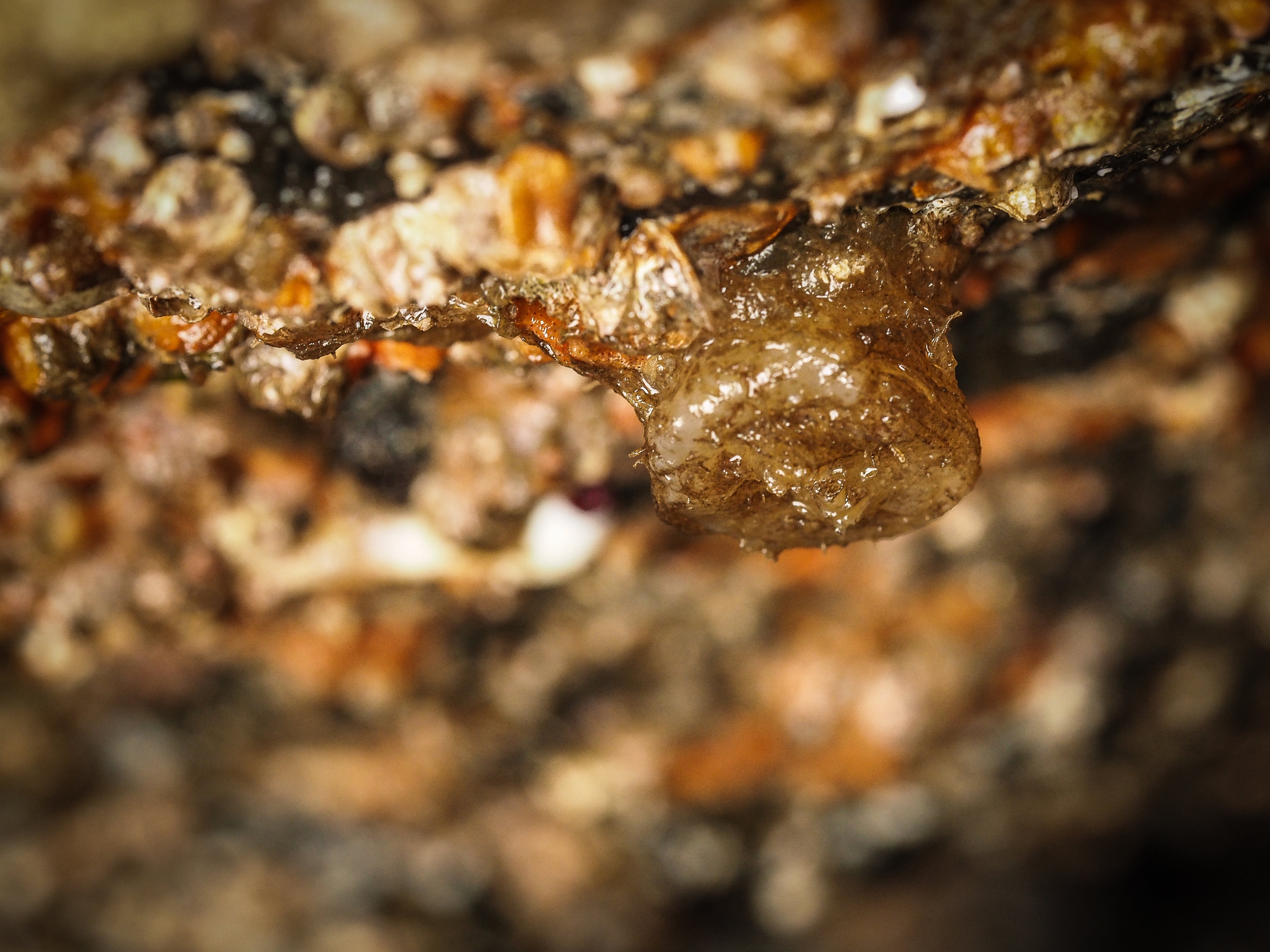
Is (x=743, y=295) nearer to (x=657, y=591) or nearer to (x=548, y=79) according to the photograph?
(x=548, y=79)

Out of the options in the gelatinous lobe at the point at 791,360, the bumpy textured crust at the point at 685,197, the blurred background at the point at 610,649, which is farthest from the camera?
the blurred background at the point at 610,649

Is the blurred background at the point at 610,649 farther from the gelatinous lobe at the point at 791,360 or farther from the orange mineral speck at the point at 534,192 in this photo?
the gelatinous lobe at the point at 791,360

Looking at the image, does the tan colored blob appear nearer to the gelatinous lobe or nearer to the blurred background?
the gelatinous lobe

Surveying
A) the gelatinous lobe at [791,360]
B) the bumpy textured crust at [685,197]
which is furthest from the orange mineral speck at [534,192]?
the gelatinous lobe at [791,360]

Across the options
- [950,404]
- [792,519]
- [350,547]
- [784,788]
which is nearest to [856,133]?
[950,404]

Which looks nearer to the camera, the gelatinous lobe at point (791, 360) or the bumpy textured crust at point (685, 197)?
the bumpy textured crust at point (685, 197)

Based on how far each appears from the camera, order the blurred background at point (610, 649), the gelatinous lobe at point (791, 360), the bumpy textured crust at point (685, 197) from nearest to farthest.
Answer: the bumpy textured crust at point (685, 197), the gelatinous lobe at point (791, 360), the blurred background at point (610, 649)

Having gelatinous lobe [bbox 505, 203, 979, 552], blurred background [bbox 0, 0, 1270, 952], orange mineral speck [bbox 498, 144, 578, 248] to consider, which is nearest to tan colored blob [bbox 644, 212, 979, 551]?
gelatinous lobe [bbox 505, 203, 979, 552]

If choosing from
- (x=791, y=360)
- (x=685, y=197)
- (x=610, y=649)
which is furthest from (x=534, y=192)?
(x=610, y=649)

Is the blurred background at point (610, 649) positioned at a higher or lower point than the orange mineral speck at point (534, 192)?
higher
